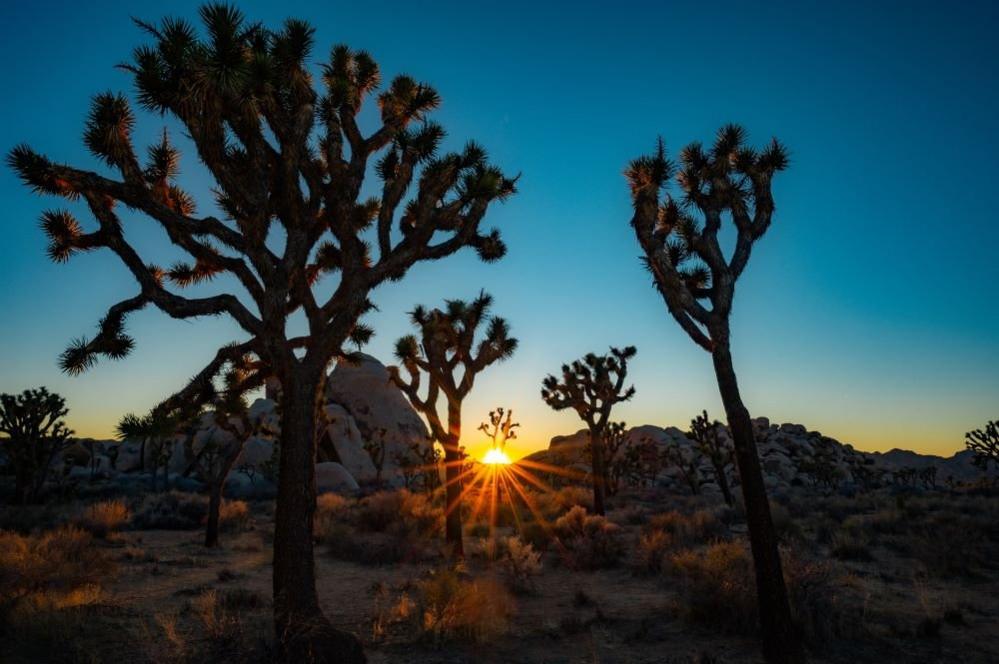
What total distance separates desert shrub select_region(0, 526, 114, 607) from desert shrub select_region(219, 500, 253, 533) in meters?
6.38

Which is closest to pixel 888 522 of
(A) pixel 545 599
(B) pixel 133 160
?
(A) pixel 545 599

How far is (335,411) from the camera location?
42031 mm

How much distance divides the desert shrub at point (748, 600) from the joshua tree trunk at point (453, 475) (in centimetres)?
706

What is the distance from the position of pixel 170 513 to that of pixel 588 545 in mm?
15273

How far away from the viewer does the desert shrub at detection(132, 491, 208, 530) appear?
707 inches

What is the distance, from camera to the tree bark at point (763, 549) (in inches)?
251

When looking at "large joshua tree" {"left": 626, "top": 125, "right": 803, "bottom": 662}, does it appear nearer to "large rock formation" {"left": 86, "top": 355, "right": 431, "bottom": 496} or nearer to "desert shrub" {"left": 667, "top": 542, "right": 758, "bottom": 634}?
"desert shrub" {"left": 667, "top": 542, "right": 758, "bottom": 634}

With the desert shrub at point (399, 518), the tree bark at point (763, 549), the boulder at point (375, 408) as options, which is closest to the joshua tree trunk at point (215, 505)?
the desert shrub at point (399, 518)

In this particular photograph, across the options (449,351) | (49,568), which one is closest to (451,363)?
(449,351)

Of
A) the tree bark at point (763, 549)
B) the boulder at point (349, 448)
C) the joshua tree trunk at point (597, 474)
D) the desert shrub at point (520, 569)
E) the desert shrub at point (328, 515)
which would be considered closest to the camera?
the tree bark at point (763, 549)

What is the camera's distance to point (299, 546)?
6.58 m

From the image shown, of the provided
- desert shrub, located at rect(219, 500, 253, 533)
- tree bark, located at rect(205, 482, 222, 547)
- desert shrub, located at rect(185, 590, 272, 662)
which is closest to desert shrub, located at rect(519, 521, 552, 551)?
desert shrub, located at rect(185, 590, 272, 662)

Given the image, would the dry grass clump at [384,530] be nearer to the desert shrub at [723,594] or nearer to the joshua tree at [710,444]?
the desert shrub at [723,594]

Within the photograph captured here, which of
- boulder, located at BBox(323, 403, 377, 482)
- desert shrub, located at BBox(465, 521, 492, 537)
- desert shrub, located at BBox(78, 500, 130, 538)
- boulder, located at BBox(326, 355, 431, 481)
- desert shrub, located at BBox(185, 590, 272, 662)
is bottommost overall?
desert shrub, located at BBox(465, 521, 492, 537)
